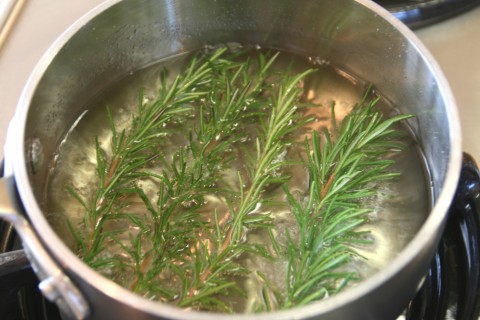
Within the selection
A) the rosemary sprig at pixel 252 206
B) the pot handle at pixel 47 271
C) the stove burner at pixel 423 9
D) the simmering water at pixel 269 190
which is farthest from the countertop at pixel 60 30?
the pot handle at pixel 47 271

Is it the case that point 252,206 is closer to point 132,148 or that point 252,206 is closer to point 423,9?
point 132,148

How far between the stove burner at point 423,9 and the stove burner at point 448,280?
1.34 feet

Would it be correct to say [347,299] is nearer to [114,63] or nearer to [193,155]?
[193,155]

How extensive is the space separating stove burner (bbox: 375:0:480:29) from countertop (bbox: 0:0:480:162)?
27 mm

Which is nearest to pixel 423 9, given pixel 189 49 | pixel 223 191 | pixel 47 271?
pixel 189 49

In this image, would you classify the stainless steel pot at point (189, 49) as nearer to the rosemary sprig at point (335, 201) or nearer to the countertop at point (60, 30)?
the rosemary sprig at point (335, 201)

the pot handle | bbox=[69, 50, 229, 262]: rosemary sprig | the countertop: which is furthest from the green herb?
the countertop

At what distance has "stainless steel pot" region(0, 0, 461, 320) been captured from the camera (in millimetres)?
604

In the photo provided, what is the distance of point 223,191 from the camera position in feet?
2.77

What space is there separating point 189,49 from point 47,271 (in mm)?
563

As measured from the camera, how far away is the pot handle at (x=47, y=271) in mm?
607

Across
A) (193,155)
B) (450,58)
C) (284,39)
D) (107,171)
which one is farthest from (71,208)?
(450,58)

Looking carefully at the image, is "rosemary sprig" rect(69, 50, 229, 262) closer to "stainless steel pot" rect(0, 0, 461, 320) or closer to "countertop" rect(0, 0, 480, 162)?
"stainless steel pot" rect(0, 0, 461, 320)

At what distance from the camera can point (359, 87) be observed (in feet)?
3.26
